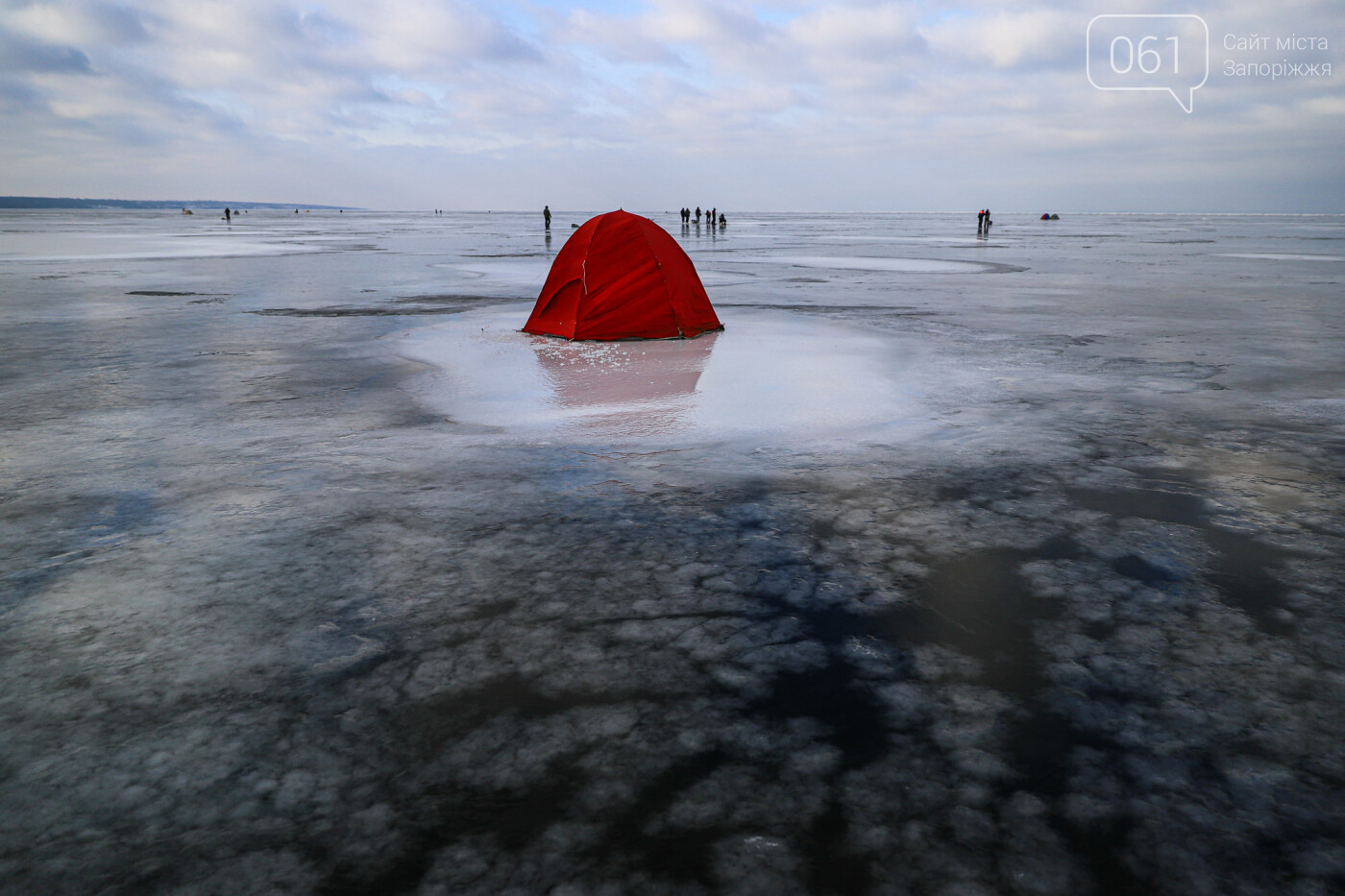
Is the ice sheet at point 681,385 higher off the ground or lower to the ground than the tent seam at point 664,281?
lower

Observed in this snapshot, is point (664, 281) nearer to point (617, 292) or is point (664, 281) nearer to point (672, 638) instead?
point (617, 292)

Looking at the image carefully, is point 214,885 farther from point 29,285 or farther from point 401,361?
point 29,285

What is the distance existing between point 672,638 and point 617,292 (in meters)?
8.51

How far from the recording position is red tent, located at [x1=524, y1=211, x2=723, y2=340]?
11312mm

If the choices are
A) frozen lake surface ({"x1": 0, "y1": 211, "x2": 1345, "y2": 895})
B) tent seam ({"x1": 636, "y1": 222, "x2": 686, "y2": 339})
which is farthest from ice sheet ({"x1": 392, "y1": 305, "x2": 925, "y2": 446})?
tent seam ({"x1": 636, "y1": 222, "x2": 686, "y2": 339})

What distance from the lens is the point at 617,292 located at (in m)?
11.4

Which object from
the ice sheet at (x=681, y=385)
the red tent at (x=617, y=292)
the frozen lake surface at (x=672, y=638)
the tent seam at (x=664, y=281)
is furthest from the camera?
the tent seam at (x=664, y=281)

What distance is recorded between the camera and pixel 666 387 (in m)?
8.37

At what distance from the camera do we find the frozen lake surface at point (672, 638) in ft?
7.57

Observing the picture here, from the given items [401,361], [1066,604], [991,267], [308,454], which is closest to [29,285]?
[401,361]

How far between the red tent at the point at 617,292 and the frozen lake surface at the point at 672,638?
11.4ft

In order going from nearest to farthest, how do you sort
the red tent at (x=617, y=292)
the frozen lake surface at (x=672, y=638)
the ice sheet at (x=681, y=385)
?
the frozen lake surface at (x=672, y=638)
the ice sheet at (x=681, y=385)
the red tent at (x=617, y=292)

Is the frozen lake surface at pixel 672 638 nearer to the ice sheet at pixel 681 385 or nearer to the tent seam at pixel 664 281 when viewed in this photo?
the ice sheet at pixel 681 385

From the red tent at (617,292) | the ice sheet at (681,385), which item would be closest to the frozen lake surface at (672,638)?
the ice sheet at (681,385)
